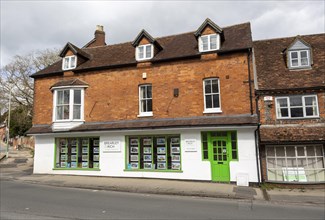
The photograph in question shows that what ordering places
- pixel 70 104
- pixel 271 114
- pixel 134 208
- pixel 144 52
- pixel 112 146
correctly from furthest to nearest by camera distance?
pixel 70 104, pixel 144 52, pixel 112 146, pixel 271 114, pixel 134 208

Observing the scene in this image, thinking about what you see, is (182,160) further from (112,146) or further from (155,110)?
(112,146)

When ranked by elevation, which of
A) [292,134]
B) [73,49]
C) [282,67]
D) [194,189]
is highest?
[73,49]

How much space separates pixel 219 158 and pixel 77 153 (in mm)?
9217

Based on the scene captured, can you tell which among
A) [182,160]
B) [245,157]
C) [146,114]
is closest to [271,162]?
[245,157]

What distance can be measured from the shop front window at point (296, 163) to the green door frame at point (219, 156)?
209cm

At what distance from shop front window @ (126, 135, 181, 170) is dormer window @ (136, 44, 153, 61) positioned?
5113mm

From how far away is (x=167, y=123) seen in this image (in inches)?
583

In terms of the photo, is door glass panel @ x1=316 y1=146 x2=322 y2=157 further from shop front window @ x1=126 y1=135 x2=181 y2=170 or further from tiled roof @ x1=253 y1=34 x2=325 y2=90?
shop front window @ x1=126 y1=135 x2=181 y2=170

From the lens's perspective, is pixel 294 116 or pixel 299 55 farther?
pixel 299 55

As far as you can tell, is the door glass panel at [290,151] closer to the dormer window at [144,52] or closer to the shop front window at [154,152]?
the shop front window at [154,152]

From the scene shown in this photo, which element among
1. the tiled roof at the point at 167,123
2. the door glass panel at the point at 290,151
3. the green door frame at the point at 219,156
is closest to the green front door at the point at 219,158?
the green door frame at the point at 219,156

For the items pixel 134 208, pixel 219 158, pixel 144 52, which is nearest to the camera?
pixel 134 208

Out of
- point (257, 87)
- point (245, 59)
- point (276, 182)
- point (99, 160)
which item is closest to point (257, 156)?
point (276, 182)

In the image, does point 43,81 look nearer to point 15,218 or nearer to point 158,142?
point 158,142
